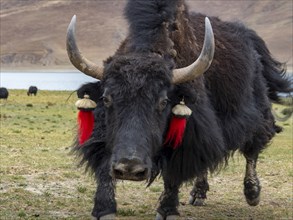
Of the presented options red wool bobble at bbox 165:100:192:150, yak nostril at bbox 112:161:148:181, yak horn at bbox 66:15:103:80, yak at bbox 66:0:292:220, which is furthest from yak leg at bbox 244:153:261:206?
yak nostril at bbox 112:161:148:181

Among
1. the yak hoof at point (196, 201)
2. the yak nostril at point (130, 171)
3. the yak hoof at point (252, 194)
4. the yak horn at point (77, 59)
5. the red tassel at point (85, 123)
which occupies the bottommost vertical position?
the yak hoof at point (196, 201)

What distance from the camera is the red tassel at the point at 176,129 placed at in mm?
4957

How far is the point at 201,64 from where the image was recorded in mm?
4910

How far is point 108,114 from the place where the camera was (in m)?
4.84

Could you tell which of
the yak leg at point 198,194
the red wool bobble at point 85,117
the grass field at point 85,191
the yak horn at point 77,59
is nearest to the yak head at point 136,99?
the yak horn at point 77,59

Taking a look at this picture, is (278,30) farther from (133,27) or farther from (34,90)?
(133,27)

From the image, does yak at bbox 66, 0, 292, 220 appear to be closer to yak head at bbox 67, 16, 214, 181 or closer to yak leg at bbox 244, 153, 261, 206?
yak head at bbox 67, 16, 214, 181

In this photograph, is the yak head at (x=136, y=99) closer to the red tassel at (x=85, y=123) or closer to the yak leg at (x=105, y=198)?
the red tassel at (x=85, y=123)

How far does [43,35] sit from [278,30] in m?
69.5

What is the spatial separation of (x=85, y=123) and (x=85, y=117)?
69 millimetres

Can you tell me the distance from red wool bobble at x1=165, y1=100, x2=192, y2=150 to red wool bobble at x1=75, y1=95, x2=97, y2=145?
25.2 inches

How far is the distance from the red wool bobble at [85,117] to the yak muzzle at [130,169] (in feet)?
2.91

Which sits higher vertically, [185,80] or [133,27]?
[133,27]

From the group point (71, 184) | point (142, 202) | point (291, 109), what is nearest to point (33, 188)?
point (71, 184)
